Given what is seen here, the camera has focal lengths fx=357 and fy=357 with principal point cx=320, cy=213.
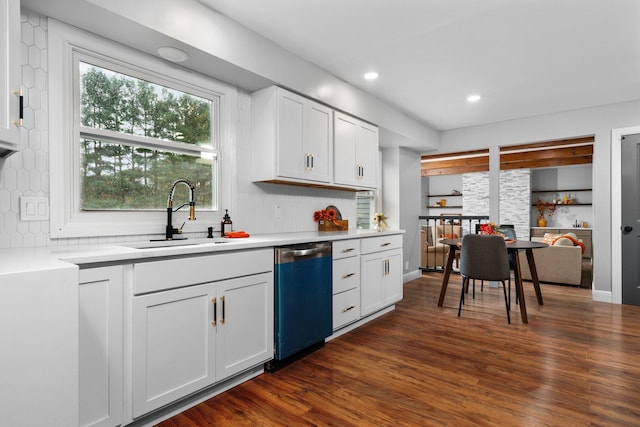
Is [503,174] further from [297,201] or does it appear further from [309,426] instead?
[309,426]

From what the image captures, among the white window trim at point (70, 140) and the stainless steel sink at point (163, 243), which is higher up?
the white window trim at point (70, 140)

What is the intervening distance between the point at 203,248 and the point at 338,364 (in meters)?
1.31

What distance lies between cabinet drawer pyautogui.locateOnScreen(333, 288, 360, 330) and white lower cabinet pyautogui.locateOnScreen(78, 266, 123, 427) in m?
1.70

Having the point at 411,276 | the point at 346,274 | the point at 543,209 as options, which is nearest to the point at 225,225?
the point at 346,274

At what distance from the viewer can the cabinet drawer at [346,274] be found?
9.78ft

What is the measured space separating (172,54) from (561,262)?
226 inches

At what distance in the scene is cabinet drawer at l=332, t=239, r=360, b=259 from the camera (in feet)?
9.75

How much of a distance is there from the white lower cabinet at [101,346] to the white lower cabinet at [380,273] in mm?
2123

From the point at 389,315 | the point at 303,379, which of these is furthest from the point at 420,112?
the point at 303,379

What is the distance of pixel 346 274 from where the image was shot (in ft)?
10.2

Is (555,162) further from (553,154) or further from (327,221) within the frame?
(327,221)

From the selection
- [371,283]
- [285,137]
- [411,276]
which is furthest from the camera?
[411,276]

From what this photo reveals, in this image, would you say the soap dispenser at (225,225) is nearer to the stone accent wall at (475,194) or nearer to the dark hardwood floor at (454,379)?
the dark hardwood floor at (454,379)

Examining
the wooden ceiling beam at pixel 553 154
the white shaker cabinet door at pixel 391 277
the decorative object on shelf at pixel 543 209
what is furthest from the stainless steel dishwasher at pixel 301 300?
the decorative object on shelf at pixel 543 209
